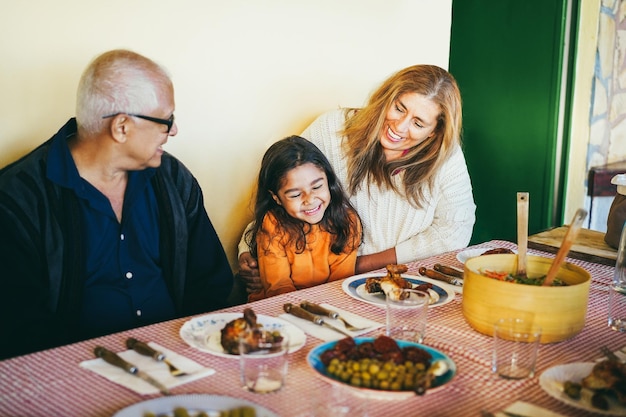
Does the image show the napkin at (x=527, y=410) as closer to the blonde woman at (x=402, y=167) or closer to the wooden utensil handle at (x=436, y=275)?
the wooden utensil handle at (x=436, y=275)

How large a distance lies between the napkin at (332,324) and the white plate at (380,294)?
14 cm

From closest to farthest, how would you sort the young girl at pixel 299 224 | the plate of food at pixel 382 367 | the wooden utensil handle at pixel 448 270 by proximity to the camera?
the plate of food at pixel 382 367 → the wooden utensil handle at pixel 448 270 → the young girl at pixel 299 224

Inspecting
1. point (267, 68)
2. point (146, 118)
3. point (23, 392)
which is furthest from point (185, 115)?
point (23, 392)

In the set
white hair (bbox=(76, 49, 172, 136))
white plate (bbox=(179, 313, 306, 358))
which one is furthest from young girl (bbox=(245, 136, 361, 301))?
white plate (bbox=(179, 313, 306, 358))

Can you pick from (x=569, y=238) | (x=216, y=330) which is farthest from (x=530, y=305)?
(x=216, y=330)

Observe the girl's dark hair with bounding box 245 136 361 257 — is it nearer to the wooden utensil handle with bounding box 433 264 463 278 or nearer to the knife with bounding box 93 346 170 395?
the wooden utensil handle with bounding box 433 264 463 278

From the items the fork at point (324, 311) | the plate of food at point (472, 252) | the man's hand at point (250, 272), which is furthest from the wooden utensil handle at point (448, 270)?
the man's hand at point (250, 272)

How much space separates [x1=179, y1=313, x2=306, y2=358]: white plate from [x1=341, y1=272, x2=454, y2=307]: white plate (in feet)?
1.15

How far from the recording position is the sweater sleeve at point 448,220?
2.92 meters

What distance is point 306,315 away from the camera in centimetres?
178

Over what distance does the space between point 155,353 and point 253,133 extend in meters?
1.76

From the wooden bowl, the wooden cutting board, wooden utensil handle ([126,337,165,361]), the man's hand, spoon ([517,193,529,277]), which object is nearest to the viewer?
wooden utensil handle ([126,337,165,361])

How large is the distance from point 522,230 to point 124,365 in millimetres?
1142

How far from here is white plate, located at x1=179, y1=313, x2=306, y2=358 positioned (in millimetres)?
1574
